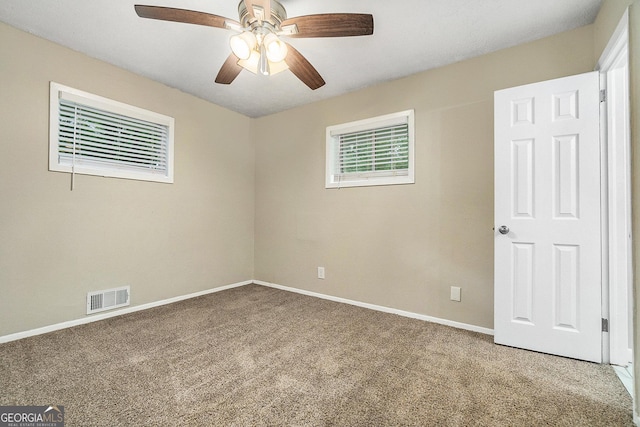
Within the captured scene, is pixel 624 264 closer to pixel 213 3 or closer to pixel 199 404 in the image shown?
pixel 199 404

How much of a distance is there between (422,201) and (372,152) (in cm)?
84

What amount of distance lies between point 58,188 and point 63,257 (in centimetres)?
61

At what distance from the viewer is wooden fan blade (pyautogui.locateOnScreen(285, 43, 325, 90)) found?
202 cm

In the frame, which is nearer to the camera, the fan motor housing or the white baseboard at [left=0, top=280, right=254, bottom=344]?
the fan motor housing

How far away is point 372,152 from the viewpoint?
10.7 feet

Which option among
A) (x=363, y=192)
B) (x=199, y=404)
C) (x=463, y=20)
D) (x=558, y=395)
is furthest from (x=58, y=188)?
(x=558, y=395)

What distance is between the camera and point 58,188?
8.18ft

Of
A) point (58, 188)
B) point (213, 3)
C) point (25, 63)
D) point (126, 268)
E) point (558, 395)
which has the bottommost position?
point (558, 395)

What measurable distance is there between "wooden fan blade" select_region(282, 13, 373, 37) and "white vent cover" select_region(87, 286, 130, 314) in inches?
113

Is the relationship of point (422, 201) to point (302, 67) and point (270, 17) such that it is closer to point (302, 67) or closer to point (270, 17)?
point (302, 67)

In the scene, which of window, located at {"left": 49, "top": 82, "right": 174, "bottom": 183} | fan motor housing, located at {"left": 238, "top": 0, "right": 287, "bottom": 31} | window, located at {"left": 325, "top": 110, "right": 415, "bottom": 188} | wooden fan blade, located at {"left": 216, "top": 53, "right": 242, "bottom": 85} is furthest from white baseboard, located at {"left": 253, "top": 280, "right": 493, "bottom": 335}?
fan motor housing, located at {"left": 238, "top": 0, "right": 287, "bottom": 31}

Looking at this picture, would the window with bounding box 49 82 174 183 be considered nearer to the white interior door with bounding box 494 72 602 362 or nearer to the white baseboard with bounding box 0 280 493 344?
the white baseboard with bounding box 0 280 493 344

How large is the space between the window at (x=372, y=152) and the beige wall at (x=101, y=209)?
1.50 m

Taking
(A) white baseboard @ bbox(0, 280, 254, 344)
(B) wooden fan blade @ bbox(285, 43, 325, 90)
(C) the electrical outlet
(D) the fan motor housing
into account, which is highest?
(D) the fan motor housing
